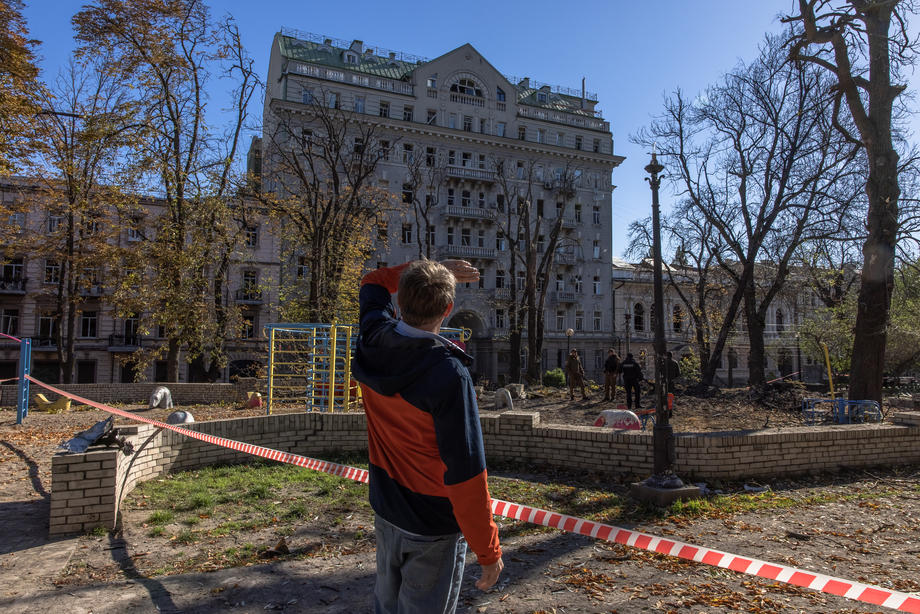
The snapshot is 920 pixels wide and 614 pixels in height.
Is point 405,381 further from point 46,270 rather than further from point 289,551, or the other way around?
point 46,270

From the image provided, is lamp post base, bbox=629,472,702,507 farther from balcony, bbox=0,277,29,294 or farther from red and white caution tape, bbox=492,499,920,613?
balcony, bbox=0,277,29,294

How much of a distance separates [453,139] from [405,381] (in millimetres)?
45535

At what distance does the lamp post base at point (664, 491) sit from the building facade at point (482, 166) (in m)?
34.9

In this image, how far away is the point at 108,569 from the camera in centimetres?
429

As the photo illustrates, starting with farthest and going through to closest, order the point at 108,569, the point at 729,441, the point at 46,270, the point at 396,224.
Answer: the point at 396,224 < the point at 46,270 < the point at 729,441 < the point at 108,569

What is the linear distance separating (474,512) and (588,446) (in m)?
6.32

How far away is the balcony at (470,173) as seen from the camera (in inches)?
1777

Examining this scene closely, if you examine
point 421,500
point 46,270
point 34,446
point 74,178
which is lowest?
point 34,446

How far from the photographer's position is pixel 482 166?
46812mm

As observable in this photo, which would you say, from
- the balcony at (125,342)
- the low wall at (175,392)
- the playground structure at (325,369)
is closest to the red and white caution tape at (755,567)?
the playground structure at (325,369)

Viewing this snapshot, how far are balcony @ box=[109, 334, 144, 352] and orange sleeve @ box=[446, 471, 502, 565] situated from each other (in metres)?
39.4

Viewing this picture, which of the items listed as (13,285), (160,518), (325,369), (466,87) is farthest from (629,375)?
(13,285)

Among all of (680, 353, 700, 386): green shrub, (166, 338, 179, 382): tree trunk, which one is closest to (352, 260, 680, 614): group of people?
(166, 338, 179, 382): tree trunk

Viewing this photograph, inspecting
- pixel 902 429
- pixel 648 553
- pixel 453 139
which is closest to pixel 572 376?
pixel 902 429
